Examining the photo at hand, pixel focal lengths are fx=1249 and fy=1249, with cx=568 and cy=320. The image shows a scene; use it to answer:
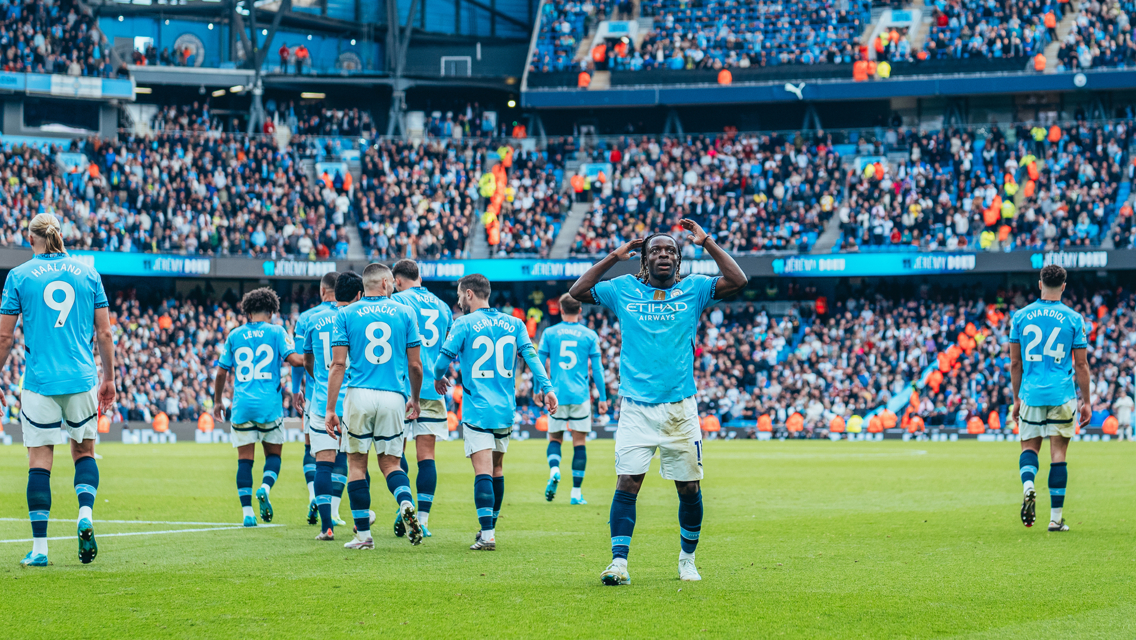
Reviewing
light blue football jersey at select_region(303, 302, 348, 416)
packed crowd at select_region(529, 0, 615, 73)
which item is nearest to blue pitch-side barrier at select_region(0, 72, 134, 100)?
packed crowd at select_region(529, 0, 615, 73)

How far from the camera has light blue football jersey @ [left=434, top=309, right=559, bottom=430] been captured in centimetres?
1105

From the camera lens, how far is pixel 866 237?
1575 inches

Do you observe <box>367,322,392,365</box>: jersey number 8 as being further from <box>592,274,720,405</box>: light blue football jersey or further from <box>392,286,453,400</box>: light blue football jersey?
<box>592,274,720,405</box>: light blue football jersey

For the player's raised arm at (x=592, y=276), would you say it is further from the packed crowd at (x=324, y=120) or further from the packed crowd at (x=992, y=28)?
the packed crowd at (x=324, y=120)

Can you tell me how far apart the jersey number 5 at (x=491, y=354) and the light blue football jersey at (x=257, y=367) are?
268 centimetres

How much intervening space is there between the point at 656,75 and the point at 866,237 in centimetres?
1074

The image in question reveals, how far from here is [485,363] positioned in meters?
11.2

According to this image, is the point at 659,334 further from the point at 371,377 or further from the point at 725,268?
the point at 371,377

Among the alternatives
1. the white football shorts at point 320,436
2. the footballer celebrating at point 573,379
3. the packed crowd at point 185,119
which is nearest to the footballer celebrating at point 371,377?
the white football shorts at point 320,436

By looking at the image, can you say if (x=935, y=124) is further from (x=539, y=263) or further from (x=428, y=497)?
(x=428, y=497)

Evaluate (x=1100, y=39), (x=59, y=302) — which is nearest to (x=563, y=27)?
(x=1100, y=39)

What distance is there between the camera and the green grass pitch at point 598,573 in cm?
697

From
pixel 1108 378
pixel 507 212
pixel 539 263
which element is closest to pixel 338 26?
pixel 507 212

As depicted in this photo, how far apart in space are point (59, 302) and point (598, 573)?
448 cm
